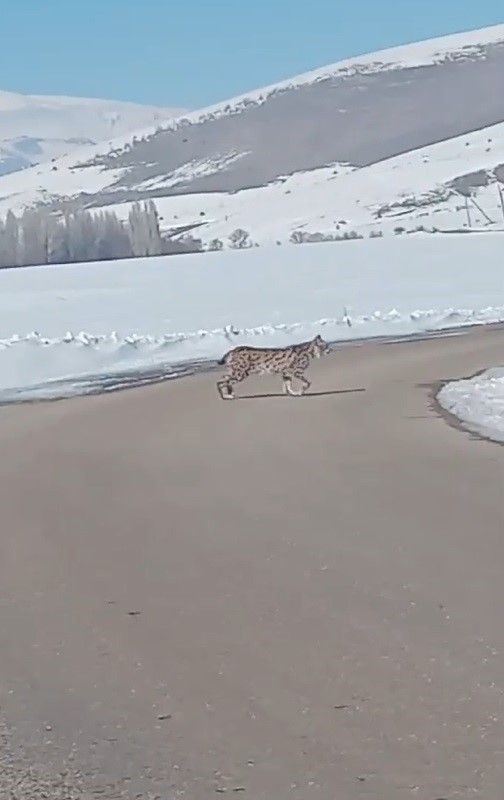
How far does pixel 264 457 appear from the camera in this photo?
1278 centimetres

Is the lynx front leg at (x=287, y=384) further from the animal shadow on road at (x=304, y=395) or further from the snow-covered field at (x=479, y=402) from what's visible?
the snow-covered field at (x=479, y=402)

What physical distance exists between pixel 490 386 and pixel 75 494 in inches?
331

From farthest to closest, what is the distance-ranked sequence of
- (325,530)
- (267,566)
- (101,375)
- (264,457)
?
(101,375) < (264,457) < (325,530) < (267,566)

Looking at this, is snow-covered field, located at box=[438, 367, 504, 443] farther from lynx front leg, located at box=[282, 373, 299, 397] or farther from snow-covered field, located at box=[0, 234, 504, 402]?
snow-covered field, located at box=[0, 234, 504, 402]

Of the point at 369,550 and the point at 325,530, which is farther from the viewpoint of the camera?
the point at 325,530

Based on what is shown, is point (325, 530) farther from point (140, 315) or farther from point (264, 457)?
point (140, 315)

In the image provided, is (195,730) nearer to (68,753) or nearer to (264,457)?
(68,753)

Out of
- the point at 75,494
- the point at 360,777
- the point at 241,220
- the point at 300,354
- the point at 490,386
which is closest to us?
the point at 360,777

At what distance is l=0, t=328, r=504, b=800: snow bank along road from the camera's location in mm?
4828

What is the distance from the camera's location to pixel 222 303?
154 ft

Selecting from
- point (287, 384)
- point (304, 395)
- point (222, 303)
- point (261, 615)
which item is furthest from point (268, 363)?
point (222, 303)

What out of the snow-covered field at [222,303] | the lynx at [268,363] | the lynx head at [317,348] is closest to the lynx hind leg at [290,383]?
the lynx at [268,363]

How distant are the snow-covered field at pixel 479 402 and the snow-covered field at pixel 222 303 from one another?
7627 millimetres

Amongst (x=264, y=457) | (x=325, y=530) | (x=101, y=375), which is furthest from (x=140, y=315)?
(x=325, y=530)
